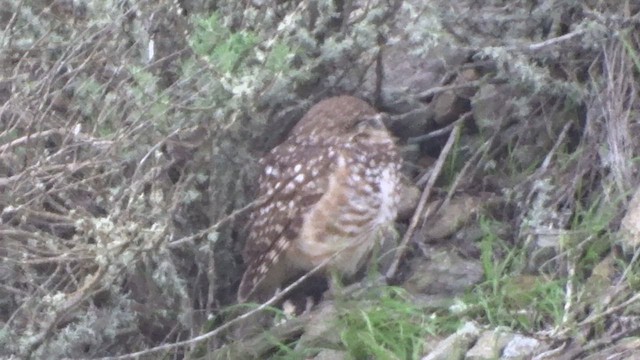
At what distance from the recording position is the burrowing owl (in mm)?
5535

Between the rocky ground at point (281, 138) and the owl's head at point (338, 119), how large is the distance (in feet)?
0.51

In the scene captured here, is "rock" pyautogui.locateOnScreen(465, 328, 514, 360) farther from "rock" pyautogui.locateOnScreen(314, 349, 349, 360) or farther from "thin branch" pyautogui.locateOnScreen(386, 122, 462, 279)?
"thin branch" pyautogui.locateOnScreen(386, 122, 462, 279)

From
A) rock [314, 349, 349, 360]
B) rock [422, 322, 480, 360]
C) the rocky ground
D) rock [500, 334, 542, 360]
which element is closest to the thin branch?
the rocky ground

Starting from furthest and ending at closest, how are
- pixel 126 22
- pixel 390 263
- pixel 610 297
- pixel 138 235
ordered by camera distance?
pixel 390 263 → pixel 126 22 → pixel 610 297 → pixel 138 235

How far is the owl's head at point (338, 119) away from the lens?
5.62 metres

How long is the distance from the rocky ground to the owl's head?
0.16 metres

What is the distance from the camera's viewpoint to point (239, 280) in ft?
19.1

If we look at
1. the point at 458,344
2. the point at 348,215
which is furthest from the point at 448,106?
the point at 458,344

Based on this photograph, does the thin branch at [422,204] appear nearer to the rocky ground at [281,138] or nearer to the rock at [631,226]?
the rocky ground at [281,138]

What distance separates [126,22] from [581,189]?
6.04 feet

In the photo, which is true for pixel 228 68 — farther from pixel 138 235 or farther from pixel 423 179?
pixel 423 179

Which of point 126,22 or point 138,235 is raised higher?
point 126,22

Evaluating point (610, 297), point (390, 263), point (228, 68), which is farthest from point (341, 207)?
point (610, 297)

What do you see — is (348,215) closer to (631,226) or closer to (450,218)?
(450,218)
